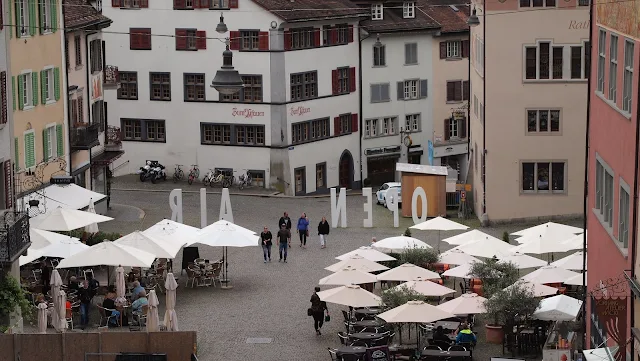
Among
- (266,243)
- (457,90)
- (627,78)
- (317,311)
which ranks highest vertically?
(627,78)

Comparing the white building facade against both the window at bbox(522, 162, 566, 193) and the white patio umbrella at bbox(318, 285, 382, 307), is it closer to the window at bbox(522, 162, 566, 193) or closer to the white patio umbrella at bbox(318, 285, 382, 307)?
the window at bbox(522, 162, 566, 193)

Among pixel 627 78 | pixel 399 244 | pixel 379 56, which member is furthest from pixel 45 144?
pixel 627 78

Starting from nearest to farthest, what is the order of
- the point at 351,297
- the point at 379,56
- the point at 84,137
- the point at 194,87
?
the point at 351,297
the point at 84,137
the point at 194,87
the point at 379,56

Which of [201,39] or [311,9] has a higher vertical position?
[311,9]

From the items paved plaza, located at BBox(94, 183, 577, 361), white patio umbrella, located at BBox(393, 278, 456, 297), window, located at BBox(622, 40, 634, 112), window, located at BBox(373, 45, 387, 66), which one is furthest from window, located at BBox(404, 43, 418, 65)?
window, located at BBox(622, 40, 634, 112)

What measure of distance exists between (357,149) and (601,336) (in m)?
48.5

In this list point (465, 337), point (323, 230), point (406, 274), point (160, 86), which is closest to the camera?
point (465, 337)

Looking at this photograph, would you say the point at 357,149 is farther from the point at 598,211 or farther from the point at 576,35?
the point at 598,211

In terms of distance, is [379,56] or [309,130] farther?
[379,56]

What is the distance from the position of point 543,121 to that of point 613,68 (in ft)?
93.1

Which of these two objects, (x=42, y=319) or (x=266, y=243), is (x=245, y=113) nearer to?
(x=266, y=243)

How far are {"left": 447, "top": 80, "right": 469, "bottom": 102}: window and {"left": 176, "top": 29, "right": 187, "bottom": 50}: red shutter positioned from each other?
53.5 feet

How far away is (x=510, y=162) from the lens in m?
64.0

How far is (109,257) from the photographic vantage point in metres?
45.6
